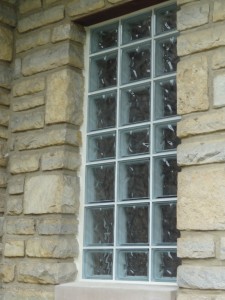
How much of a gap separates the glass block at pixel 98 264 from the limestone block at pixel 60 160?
60cm

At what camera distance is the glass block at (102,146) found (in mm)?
3973

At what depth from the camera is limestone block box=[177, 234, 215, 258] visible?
120 inches

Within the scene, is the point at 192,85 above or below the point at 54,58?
below

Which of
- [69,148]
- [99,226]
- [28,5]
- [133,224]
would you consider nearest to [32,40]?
[28,5]

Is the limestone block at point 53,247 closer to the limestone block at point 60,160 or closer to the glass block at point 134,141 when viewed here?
the limestone block at point 60,160

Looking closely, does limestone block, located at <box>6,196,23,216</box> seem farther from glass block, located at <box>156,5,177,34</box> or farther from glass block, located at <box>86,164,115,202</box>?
glass block, located at <box>156,5,177,34</box>

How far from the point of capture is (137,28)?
4.00m

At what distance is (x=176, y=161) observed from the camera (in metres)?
3.58

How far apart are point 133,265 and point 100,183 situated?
0.62 metres

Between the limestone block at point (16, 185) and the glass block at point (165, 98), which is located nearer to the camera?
the glass block at point (165, 98)

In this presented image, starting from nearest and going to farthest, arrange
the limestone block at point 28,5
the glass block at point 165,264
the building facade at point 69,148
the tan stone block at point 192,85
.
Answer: the building facade at point 69,148
the tan stone block at point 192,85
the glass block at point 165,264
the limestone block at point 28,5

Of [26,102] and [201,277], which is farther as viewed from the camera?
[26,102]

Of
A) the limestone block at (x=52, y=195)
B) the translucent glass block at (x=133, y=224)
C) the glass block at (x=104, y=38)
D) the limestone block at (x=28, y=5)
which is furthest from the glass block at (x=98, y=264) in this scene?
the limestone block at (x=28, y=5)

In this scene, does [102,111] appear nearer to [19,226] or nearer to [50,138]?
[50,138]
